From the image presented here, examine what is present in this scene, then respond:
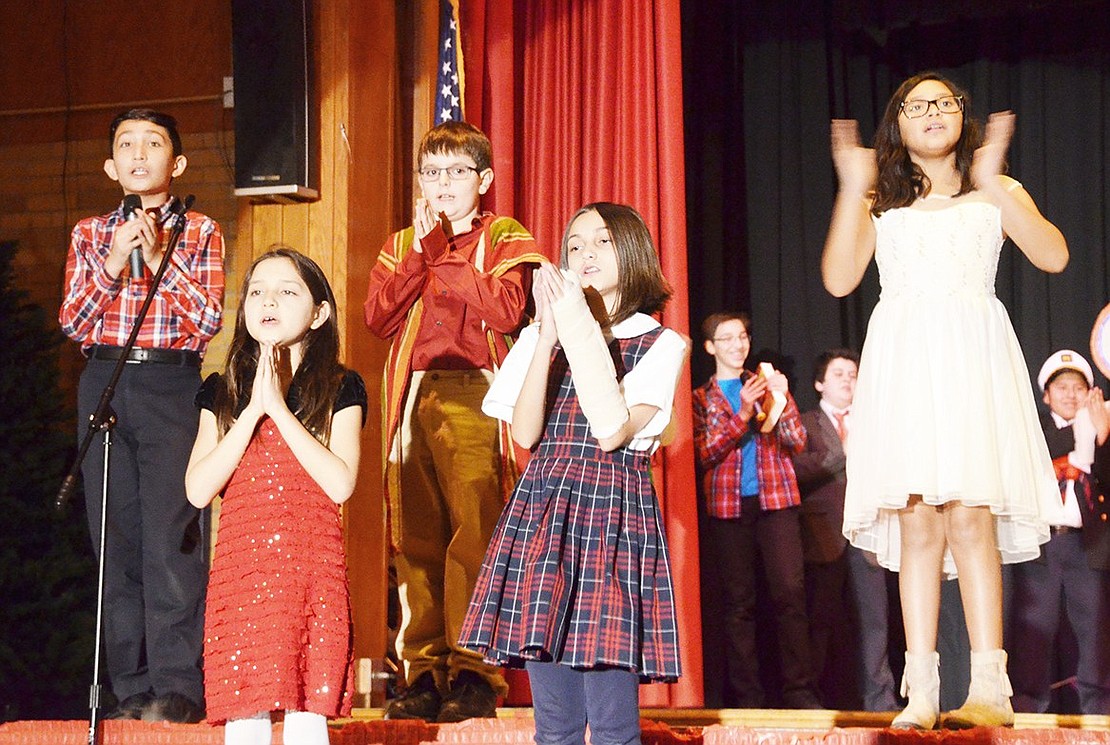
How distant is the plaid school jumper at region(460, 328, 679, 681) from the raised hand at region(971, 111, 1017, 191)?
116 centimetres

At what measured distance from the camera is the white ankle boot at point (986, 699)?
294cm

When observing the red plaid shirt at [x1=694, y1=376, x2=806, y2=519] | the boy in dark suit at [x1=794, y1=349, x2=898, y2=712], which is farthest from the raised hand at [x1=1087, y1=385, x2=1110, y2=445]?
the red plaid shirt at [x1=694, y1=376, x2=806, y2=519]

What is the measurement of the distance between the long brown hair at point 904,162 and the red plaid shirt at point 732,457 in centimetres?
183

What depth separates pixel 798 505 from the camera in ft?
16.5

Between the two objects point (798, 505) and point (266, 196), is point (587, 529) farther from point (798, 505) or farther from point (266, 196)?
point (798, 505)

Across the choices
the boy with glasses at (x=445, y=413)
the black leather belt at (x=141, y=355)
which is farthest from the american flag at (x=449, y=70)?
the black leather belt at (x=141, y=355)

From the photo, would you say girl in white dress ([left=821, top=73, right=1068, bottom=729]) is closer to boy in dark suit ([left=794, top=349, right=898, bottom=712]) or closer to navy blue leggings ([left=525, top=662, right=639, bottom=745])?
navy blue leggings ([left=525, top=662, right=639, bottom=745])

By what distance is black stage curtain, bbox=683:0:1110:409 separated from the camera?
5250mm

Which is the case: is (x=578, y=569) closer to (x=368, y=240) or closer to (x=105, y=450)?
(x=105, y=450)

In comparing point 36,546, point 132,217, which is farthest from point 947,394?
point 36,546

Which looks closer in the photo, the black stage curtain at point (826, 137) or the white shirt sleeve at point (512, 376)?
the white shirt sleeve at point (512, 376)

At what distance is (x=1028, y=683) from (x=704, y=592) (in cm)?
121

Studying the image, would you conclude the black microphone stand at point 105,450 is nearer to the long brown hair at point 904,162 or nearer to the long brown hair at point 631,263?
the long brown hair at point 631,263

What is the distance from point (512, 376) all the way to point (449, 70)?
87.2 inches
